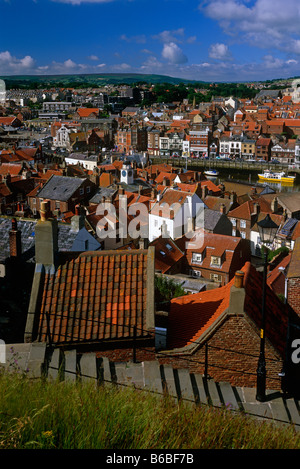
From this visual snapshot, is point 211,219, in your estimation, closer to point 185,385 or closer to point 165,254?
point 165,254

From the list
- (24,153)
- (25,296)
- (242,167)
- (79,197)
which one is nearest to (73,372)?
(25,296)

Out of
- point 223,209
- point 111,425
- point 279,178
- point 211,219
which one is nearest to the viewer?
point 111,425

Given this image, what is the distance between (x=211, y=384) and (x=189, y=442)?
333 cm

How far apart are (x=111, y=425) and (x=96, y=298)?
4132 mm

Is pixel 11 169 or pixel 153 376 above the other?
pixel 153 376

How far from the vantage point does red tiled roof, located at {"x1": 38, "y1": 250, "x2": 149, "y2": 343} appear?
859cm

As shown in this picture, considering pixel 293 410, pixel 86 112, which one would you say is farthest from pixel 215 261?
pixel 86 112

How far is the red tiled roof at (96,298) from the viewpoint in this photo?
28.2 ft

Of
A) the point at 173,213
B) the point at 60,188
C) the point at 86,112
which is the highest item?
the point at 86,112

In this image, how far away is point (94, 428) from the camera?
494 cm

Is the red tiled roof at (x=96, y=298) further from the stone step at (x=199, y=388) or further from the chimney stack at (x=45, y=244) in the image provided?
the stone step at (x=199, y=388)

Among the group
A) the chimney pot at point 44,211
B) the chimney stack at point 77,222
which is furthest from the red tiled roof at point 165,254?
A: the chimney pot at point 44,211

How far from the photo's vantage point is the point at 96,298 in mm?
9062

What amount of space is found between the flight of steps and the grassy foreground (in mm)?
1351
